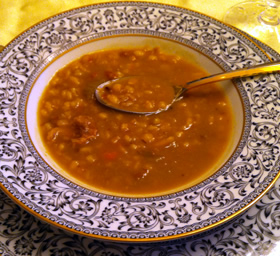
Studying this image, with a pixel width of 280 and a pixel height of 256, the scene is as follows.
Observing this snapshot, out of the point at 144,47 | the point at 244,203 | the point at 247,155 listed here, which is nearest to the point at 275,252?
the point at 244,203

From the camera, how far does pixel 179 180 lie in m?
2.64

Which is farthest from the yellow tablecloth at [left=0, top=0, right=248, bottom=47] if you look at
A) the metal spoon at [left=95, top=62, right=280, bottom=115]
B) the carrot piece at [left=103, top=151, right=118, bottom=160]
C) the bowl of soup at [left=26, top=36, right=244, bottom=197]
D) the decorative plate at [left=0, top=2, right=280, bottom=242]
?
the carrot piece at [left=103, top=151, right=118, bottom=160]

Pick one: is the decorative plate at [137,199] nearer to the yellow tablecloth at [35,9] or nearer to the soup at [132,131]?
the soup at [132,131]

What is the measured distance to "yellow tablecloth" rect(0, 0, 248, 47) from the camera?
13.0 feet

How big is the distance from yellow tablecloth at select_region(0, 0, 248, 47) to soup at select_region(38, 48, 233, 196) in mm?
928

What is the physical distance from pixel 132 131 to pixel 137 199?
69cm

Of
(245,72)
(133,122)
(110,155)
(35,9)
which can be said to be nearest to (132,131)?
(133,122)

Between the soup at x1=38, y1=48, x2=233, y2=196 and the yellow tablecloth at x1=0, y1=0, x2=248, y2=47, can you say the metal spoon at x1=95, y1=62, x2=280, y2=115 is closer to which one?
the soup at x1=38, y1=48, x2=233, y2=196

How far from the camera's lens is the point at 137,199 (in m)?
2.37

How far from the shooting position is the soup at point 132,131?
105 inches

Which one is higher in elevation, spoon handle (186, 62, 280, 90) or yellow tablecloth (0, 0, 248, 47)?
yellow tablecloth (0, 0, 248, 47)

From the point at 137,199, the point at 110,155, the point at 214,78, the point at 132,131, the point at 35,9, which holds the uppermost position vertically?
the point at 35,9

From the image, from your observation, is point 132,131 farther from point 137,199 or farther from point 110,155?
point 137,199

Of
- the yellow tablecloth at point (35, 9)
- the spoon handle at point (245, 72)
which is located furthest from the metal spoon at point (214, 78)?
the yellow tablecloth at point (35, 9)
